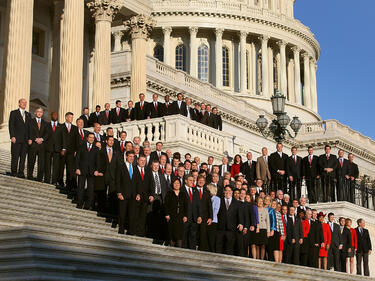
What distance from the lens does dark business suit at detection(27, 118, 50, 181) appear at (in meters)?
16.4

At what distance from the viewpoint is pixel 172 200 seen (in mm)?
14711

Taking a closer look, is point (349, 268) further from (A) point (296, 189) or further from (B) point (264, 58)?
(B) point (264, 58)

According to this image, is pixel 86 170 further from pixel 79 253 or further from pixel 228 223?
pixel 79 253

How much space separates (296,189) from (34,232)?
495 inches

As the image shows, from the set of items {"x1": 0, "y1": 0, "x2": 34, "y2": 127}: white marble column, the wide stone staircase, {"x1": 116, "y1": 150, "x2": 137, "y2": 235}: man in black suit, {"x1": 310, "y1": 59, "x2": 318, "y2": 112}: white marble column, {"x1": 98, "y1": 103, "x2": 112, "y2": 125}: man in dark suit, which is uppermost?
{"x1": 310, "y1": 59, "x2": 318, "y2": 112}: white marble column

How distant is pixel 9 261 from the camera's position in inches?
383

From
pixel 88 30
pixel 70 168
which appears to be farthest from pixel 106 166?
pixel 88 30

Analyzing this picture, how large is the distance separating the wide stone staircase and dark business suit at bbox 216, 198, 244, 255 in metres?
0.95

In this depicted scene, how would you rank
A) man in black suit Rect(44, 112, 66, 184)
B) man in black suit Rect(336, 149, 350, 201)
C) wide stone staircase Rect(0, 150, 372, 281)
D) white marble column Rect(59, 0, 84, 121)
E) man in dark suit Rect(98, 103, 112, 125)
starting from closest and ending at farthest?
wide stone staircase Rect(0, 150, 372, 281) < man in black suit Rect(44, 112, 66, 184) < man in black suit Rect(336, 149, 350, 201) < man in dark suit Rect(98, 103, 112, 125) < white marble column Rect(59, 0, 84, 121)

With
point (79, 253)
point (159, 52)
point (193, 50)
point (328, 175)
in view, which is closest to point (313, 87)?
point (193, 50)

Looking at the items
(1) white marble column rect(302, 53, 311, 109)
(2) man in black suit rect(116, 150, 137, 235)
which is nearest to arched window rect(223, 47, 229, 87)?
(1) white marble column rect(302, 53, 311, 109)

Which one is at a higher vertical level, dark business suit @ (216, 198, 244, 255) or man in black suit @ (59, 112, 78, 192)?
man in black suit @ (59, 112, 78, 192)

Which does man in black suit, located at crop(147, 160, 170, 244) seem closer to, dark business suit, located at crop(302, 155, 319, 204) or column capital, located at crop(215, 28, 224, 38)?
dark business suit, located at crop(302, 155, 319, 204)

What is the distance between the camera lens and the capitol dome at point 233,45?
225 ft
